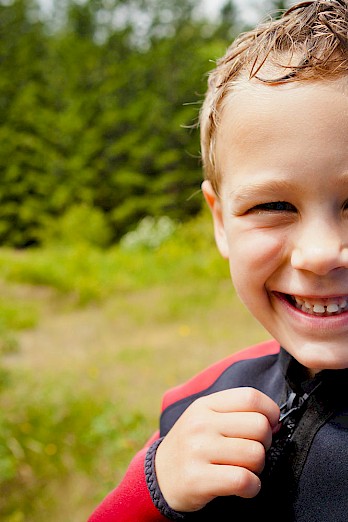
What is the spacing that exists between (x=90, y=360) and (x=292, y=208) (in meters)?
3.35

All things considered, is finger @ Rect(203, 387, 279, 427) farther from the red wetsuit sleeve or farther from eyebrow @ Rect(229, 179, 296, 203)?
eyebrow @ Rect(229, 179, 296, 203)

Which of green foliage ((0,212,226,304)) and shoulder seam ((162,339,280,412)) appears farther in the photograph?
green foliage ((0,212,226,304))

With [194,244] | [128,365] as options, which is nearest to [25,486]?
[128,365]

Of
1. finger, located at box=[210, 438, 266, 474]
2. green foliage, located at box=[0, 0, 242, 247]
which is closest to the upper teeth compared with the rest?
finger, located at box=[210, 438, 266, 474]

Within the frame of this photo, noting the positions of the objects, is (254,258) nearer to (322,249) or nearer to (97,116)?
(322,249)

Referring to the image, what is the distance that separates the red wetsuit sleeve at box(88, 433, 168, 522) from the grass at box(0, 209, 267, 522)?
142 centimetres

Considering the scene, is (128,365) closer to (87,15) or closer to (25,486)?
(25,486)

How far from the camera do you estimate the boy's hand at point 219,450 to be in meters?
0.92

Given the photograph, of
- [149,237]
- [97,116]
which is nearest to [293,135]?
[149,237]

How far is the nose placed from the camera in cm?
92

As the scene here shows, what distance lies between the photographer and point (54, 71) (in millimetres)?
21141

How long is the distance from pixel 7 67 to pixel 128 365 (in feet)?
61.9

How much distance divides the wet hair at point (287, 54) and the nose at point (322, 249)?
0.23m

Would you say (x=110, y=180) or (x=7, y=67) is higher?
(x=7, y=67)
